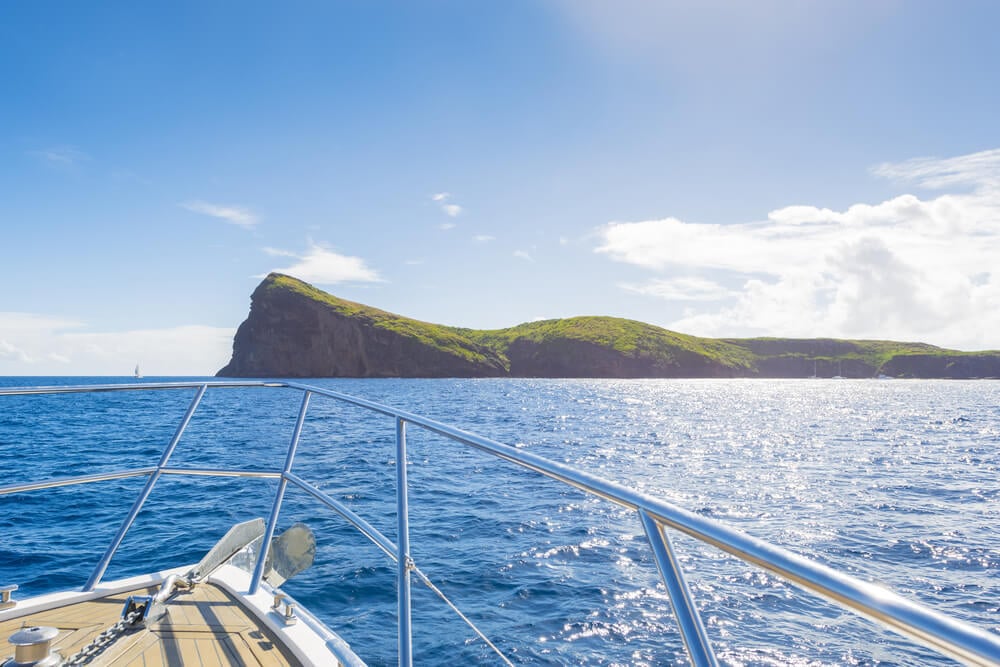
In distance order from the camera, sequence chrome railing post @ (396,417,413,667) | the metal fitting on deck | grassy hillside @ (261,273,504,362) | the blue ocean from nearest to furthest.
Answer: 1. chrome railing post @ (396,417,413,667)
2. the metal fitting on deck
3. the blue ocean
4. grassy hillside @ (261,273,504,362)

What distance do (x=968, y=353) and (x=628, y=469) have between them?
186 m

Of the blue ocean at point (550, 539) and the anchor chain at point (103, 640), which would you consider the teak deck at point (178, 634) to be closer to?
the anchor chain at point (103, 640)

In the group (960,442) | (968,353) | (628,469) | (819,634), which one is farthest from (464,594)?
(968,353)

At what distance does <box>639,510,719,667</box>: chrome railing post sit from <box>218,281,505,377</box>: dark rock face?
375 ft

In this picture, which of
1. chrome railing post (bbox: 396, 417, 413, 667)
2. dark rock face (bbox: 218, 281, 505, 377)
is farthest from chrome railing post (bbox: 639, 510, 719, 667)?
dark rock face (bbox: 218, 281, 505, 377)

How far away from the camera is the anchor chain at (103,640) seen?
2259 mm

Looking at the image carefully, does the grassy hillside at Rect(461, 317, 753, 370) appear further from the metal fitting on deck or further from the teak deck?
the metal fitting on deck

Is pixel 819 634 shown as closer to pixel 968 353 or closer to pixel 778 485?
pixel 778 485

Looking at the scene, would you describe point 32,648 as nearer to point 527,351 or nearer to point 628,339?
point 527,351

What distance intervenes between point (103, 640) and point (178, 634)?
287mm

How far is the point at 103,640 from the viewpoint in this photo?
2.44 m

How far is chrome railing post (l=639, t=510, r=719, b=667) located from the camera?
3.41 feet

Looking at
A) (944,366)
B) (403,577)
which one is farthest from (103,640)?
(944,366)

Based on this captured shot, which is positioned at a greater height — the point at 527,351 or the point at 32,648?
the point at 527,351
